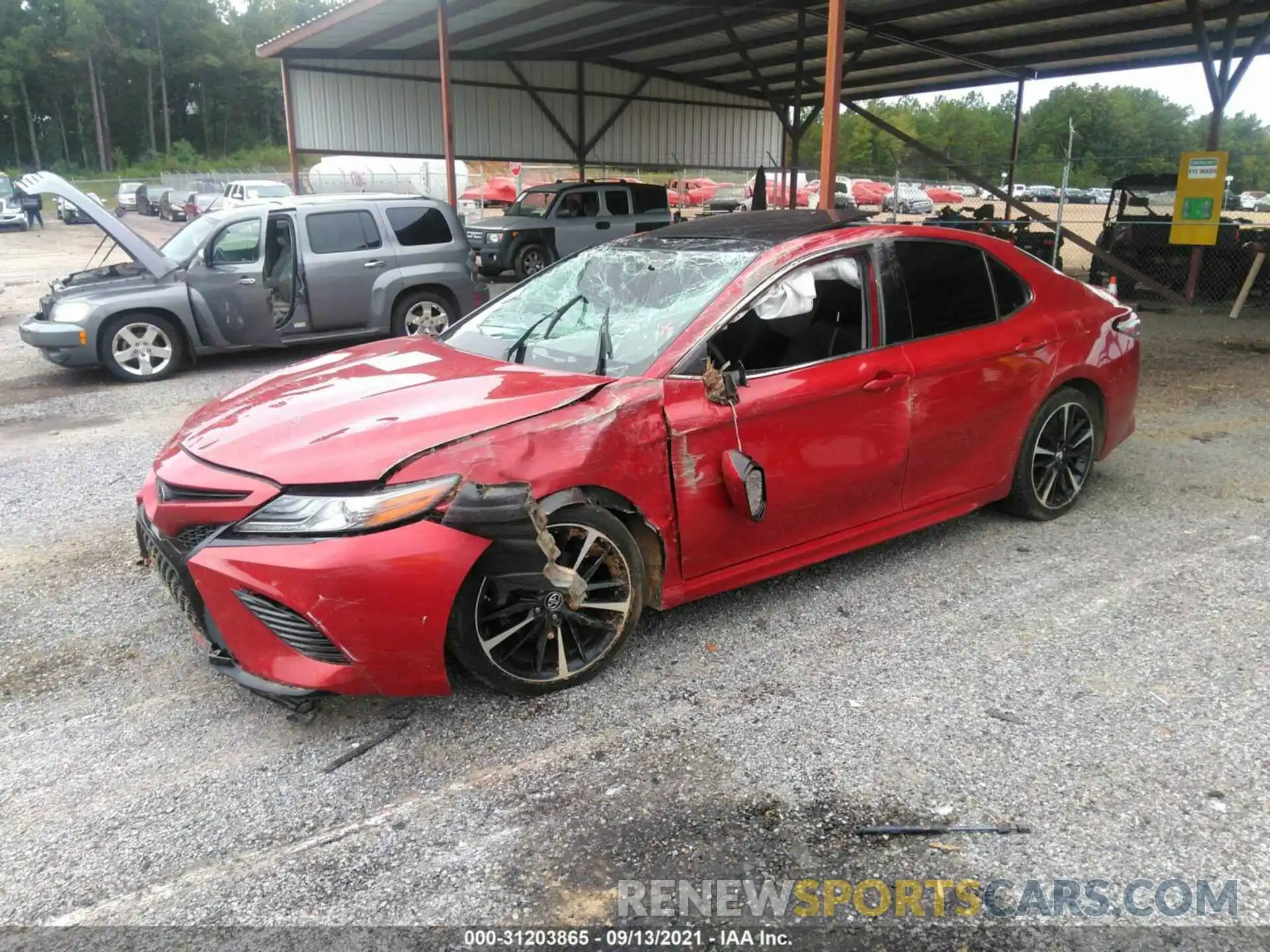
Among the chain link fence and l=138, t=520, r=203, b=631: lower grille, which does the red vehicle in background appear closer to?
the chain link fence

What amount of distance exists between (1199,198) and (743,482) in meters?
13.1

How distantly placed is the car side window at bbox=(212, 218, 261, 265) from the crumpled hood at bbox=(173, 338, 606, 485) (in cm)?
568

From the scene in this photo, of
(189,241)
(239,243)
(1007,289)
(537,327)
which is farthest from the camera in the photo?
(189,241)

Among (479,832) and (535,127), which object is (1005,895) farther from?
(535,127)

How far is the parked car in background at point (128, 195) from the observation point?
140ft

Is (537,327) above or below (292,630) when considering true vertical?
above

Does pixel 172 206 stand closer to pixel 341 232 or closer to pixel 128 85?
pixel 341 232

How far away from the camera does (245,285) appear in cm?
871

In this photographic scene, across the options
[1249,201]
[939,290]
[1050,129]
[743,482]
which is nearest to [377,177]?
[1249,201]

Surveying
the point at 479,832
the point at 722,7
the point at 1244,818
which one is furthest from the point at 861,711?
the point at 722,7

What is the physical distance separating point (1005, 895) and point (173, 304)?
8.66 m

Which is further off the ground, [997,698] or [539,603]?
[539,603]

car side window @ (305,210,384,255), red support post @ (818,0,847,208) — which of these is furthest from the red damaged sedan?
car side window @ (305,210,384,255)

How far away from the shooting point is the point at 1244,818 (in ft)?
8.25
